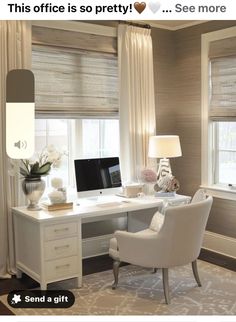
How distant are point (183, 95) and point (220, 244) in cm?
169

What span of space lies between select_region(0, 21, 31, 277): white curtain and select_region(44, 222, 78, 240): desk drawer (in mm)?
590

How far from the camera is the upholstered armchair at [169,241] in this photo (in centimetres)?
320

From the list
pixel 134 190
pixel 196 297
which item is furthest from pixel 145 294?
pixel 134 190

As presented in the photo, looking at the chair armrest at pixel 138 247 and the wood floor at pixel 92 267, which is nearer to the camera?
the chair armrest at pixel 138 247

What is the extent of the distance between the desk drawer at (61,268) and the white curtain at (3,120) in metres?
0.58

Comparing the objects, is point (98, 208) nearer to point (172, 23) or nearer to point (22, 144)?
point (22, 144)

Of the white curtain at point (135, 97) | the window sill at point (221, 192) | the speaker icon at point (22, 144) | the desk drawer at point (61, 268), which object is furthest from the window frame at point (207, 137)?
the speaker icon at point (22, 144)

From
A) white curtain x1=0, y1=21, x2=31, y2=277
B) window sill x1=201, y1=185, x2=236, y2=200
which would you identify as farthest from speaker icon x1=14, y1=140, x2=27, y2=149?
window sill x1=201, y1=185, x2=236, y2=200

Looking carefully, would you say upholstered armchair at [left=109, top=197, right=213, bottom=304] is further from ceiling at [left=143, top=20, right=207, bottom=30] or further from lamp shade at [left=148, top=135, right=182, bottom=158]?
ceiling at [left=143, top=20, right=207, bottom=30]

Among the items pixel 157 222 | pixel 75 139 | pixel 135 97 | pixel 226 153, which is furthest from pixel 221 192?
pixel 75 139

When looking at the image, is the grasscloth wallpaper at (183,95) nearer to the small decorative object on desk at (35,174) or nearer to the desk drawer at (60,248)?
the small decorative object on desk at (35,174)

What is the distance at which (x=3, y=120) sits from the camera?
3.70 metres
